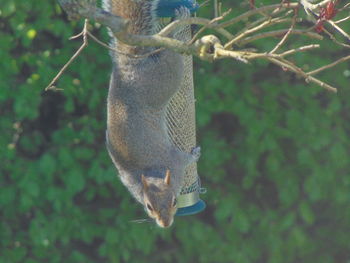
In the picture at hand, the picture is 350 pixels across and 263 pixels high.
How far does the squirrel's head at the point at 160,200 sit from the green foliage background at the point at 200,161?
4.02 feet

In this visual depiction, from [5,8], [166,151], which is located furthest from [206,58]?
[5,8]

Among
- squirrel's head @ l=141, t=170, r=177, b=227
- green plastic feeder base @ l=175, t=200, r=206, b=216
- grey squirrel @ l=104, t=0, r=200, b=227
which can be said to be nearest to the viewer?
squirrel's head @ l=141, t=170, r=177, b=227

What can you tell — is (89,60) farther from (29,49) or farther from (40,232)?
(40,232)

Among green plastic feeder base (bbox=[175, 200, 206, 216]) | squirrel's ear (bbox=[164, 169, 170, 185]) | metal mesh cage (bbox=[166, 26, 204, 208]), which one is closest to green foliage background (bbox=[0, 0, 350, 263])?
metal mesh cage (bbox=[166, 26, 204, 208])

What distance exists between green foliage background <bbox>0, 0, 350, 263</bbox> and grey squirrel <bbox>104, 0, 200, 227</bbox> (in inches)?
40.5

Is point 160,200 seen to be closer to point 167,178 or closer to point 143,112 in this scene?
point 167,178

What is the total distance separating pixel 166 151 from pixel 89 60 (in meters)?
1.18

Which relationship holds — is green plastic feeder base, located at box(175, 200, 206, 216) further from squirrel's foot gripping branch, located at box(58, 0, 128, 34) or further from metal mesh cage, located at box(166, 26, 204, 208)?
squirrel's foot gripping branch, located at box(58, 0, 128, 34)

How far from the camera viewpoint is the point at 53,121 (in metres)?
3.68

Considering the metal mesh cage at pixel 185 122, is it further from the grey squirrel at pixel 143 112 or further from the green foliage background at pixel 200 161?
the green foliage background at pixel 200 161

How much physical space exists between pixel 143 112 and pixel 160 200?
28 cm

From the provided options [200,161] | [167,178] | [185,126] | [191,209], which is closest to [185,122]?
[185,126]

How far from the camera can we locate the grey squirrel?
2162mm

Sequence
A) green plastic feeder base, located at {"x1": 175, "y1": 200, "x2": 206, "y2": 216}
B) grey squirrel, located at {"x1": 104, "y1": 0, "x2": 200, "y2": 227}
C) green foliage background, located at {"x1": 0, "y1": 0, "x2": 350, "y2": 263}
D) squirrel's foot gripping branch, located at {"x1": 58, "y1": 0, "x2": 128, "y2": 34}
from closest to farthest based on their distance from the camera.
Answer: squirrel's foot gripping branch, located at {"x1": 58, "y1": 0, "x2": 128, "y2": 34}
grey squirrel, located at {"x1": 104, "y1": 0, "x2": 200, "y2": 227}
green plastic feeder base, located at {"x1": 175, "y1": 200, "x2": 206, "y2": 216}
green foliage background, located at {"x1": 0, "y1": 0, "x2": 350, "y2": 263}
